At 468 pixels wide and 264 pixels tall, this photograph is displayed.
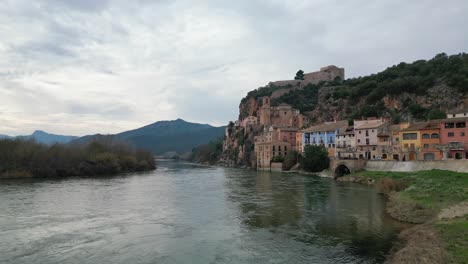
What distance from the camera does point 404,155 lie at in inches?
2026

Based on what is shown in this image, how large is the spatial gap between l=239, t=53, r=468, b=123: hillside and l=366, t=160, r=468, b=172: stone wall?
21.1 metres

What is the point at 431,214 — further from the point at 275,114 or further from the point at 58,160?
the point at 275,114

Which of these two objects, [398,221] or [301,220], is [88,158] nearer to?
[301,220]

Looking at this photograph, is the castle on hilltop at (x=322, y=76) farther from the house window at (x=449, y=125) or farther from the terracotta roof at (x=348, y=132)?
the house window at (x=449, y=125)

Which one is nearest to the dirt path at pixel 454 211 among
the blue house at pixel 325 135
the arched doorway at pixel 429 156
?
the arched doorway at pixel 429 156

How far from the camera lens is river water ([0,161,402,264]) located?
54.4 feet

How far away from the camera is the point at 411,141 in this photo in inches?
1994

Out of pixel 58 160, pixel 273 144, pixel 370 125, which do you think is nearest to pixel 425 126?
pixel 370 125

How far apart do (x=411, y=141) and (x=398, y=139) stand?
3666 millimetres

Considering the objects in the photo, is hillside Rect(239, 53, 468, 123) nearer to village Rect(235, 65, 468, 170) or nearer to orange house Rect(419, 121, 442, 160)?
village Rect(235, 65, 468, 170)

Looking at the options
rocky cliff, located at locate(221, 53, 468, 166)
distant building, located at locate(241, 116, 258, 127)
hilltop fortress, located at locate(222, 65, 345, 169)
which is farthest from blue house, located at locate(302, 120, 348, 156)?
distant building, located at locate(241, 116, 258, 127)

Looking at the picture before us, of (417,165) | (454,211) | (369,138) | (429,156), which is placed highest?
(369,138)

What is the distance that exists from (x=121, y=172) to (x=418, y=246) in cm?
7367

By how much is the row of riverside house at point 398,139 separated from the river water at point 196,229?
18591mm
